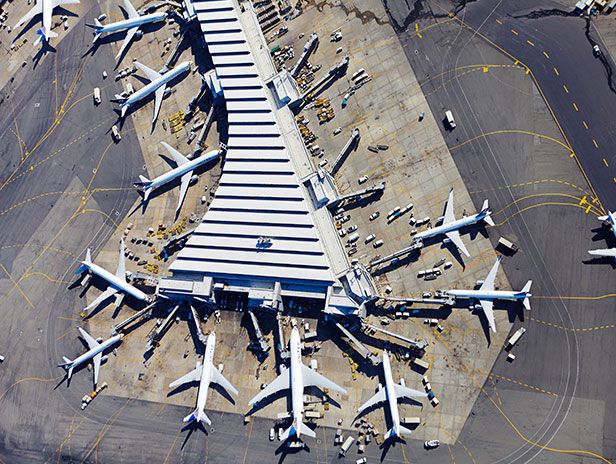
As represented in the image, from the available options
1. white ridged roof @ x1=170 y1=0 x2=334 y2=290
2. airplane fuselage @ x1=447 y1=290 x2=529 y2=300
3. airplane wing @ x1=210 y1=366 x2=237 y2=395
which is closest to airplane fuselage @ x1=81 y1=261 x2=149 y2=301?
white ridged roof @ x1=170 y1=0 x2=334 y2=290

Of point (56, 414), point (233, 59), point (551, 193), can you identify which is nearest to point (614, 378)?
point (551, 193)

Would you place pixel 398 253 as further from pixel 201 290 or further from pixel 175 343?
pixel 175 343

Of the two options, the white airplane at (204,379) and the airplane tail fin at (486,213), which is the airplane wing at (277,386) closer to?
the white airplane at (204,379)

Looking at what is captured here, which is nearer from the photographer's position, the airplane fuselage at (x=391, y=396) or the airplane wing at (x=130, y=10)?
the airplane fuselage at (x=391, y=396)

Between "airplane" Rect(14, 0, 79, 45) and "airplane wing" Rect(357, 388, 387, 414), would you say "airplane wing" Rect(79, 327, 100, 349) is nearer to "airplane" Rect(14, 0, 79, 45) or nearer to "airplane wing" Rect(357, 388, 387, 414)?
"airplane wing" Rect(357, 388, 387, 414)

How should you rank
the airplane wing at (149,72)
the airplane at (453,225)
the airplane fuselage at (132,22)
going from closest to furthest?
the airplane at (453,225) < the airplane wing at (149,72) < the airplane fuselage at (132,22)

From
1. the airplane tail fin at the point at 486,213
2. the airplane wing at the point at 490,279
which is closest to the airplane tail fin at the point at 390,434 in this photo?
the airplane wing at the point at 490,279
